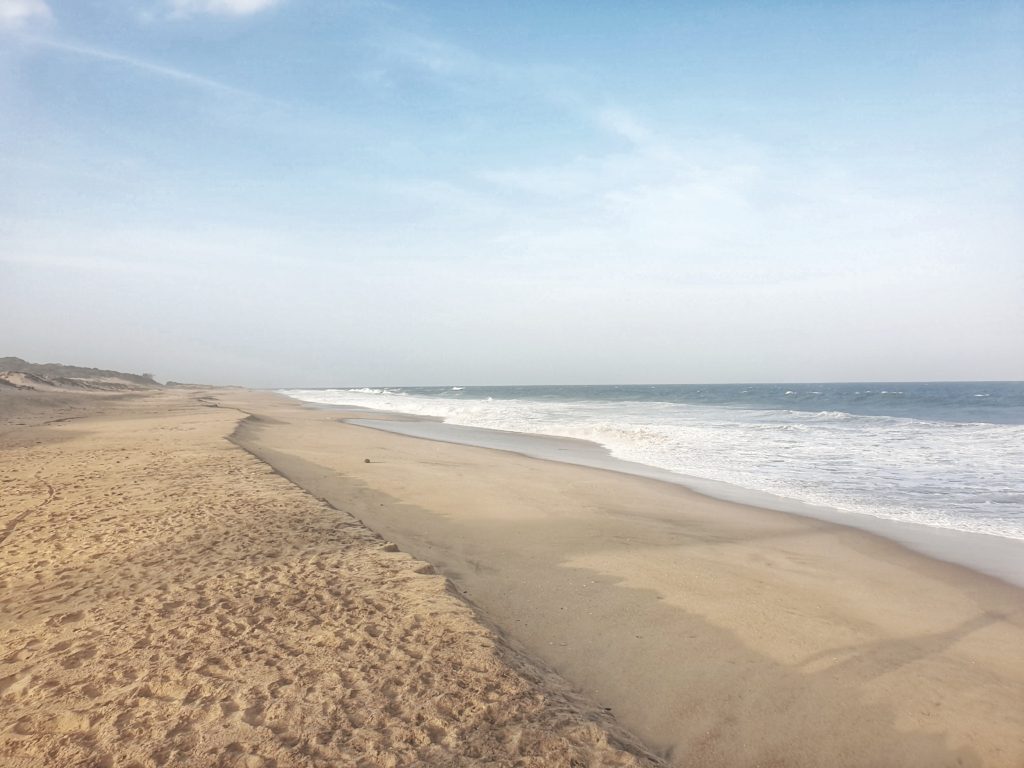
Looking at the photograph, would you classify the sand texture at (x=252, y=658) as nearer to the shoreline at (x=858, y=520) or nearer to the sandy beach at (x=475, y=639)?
the sandy beach at (x=475, y=639)

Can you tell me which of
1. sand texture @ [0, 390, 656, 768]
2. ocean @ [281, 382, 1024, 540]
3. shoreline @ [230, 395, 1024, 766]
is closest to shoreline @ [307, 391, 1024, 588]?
ocean @ [281, 382, 1024, 540]

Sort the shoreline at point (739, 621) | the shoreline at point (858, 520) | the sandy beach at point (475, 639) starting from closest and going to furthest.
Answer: the sandy beach at point (475, 639)
the shoreline at point (739, 621)
the shoreline at point (858, 520)

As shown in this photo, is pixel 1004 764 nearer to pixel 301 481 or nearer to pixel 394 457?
pixel 301 481

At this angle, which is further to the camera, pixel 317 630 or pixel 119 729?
pixel 317 630

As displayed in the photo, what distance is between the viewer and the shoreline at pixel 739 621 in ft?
12.6

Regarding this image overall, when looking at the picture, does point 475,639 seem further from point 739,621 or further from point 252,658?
point 739,621

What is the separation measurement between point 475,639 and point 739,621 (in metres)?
2.67

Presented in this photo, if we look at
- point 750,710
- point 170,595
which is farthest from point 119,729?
point 750,710

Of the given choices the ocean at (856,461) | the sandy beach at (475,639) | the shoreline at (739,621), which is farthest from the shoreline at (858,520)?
the sandy beach at (475,639)

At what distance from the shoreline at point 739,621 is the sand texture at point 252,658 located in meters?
0.75

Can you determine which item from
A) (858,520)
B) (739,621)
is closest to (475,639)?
(739,621)

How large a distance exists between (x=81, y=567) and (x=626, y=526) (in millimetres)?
6787

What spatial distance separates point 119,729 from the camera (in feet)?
10.1

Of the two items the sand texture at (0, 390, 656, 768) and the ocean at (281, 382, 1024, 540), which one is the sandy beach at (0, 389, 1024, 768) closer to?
the sand texture at (0, 390, 656, 768)
